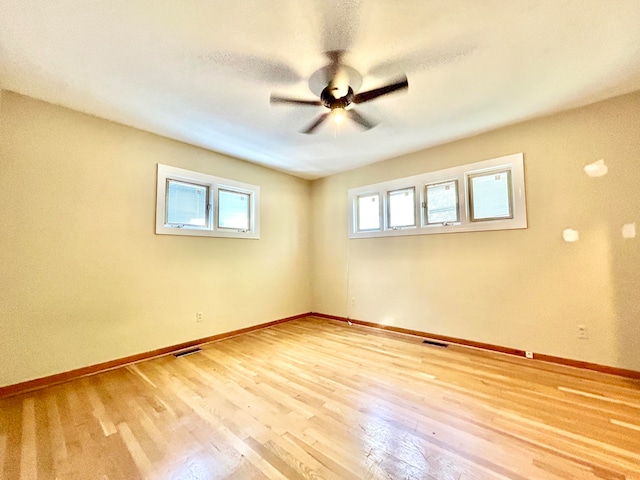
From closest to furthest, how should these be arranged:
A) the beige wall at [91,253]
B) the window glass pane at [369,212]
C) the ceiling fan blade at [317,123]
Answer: the beige wall at [91,253]
the ceiling fan blade at [317,123]
the window glass pane at [369,212]

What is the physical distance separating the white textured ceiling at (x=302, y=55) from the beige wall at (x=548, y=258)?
347mm

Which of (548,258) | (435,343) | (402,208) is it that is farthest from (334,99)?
(435,343)

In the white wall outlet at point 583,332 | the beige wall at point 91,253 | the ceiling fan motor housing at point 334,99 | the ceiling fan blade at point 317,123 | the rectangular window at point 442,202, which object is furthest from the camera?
the rectangular window at point 442,202

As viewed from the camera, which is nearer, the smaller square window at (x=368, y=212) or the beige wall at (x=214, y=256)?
the beige wall at (x=214, y=256)

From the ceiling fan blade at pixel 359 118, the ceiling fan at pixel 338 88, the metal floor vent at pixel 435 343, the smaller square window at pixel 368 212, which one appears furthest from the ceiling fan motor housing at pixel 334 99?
the metal floor vent at pixel 435 343

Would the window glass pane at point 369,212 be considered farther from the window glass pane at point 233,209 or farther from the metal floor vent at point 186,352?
the metal floor vent at point 186,352

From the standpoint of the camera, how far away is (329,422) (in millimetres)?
1765

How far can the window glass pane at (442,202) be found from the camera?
11.4 ft

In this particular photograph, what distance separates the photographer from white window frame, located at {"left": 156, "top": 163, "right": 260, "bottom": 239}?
312 centimetres

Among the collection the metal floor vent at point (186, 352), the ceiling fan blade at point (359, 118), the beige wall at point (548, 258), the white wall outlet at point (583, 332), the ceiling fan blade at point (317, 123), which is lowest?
the metal floor vent at point (186, 352)

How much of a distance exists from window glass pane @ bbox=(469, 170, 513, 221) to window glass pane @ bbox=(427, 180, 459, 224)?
202mm

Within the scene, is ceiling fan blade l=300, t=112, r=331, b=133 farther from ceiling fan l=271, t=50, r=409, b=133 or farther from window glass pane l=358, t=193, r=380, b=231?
window glass pane l=358, t=193, r=380, b=231

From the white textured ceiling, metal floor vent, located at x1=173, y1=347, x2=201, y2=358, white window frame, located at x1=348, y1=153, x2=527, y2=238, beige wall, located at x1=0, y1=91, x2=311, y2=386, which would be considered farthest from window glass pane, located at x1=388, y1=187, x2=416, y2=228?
metal floor vent, located at x1=173, y1=347, x2=201, y2=358

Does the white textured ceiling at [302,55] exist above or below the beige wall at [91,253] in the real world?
above
